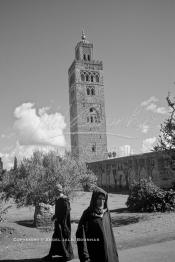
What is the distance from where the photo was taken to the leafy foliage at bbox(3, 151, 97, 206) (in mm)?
14648

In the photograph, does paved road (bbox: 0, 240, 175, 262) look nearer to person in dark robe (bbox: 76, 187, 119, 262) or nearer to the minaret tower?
person in dark robe (bbox: 76, 187, 119, 262)

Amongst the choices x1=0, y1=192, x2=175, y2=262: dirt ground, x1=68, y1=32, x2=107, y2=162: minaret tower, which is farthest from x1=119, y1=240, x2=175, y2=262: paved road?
x1=68, y1=32, x2=107, y2=162: minaret tower

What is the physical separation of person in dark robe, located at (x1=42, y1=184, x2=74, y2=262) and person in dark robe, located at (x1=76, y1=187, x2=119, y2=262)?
1947 mm

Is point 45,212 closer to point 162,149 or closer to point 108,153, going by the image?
point 162,149

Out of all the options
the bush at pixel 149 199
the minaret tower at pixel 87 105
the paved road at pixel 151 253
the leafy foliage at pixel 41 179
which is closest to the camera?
the paved road at pixel 151 253

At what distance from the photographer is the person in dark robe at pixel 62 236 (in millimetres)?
7403

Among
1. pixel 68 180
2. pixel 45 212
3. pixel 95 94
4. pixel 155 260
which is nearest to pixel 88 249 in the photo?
pixel 155 260

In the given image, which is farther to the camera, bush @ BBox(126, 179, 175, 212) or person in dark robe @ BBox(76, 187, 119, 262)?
bush @ BBox(126, 179, 175, 212)

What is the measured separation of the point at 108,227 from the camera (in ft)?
18.2

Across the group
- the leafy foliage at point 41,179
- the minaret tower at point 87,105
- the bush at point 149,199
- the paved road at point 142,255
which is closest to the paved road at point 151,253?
the paved road at point 142,255

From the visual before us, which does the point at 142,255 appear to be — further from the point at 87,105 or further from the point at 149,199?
the point at 87,105

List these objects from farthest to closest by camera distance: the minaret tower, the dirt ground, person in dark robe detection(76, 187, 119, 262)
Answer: the minaret tower, the dirt ground, person in dark robe detection(76, 187, 119, 262)

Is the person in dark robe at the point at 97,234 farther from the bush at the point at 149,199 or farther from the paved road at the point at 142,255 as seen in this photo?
the bush at the point at 149,199

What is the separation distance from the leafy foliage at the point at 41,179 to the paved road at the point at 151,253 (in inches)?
286
